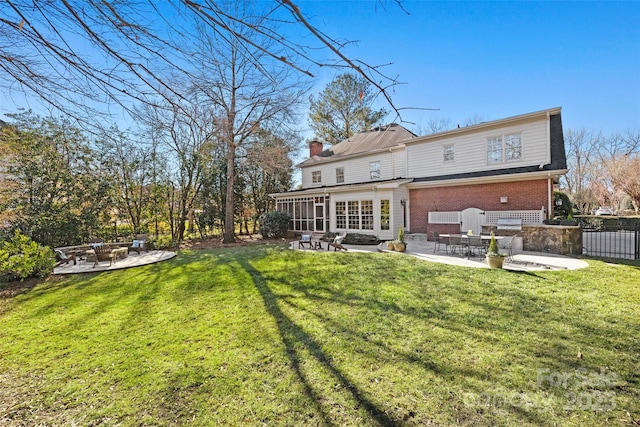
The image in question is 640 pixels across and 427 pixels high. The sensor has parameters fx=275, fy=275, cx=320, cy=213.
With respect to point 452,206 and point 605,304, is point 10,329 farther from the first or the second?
point 452,206

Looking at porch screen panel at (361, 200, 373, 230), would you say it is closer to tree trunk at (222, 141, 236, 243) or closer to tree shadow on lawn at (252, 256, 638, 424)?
tree trunk at (222, 141, 236, 243)

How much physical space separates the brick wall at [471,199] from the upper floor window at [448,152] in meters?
1.67

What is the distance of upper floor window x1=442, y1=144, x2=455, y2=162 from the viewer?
1502 cm

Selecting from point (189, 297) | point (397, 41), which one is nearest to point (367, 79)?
point (397, 41)

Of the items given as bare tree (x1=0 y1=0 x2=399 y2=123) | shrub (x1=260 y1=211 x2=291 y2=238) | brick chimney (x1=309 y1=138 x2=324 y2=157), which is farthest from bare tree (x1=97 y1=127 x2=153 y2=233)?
bare tree (x1=0 y1=0 x2=399 y2=123)

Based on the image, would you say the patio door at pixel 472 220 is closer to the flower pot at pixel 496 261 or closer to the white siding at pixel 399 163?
the white siding at pixel 399 163

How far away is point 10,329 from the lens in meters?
4.57

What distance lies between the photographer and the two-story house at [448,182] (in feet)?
40.7

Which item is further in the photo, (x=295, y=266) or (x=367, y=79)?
(x=295, y=266)

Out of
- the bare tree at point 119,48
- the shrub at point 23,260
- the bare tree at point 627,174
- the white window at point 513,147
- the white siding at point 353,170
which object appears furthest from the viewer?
the bare tree at point 627,174

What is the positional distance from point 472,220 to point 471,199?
1310 mm

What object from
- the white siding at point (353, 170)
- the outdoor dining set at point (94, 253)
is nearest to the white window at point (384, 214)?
the white siding at point (353, 170)

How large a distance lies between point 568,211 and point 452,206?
11.7m

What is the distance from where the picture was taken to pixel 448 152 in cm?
1518
